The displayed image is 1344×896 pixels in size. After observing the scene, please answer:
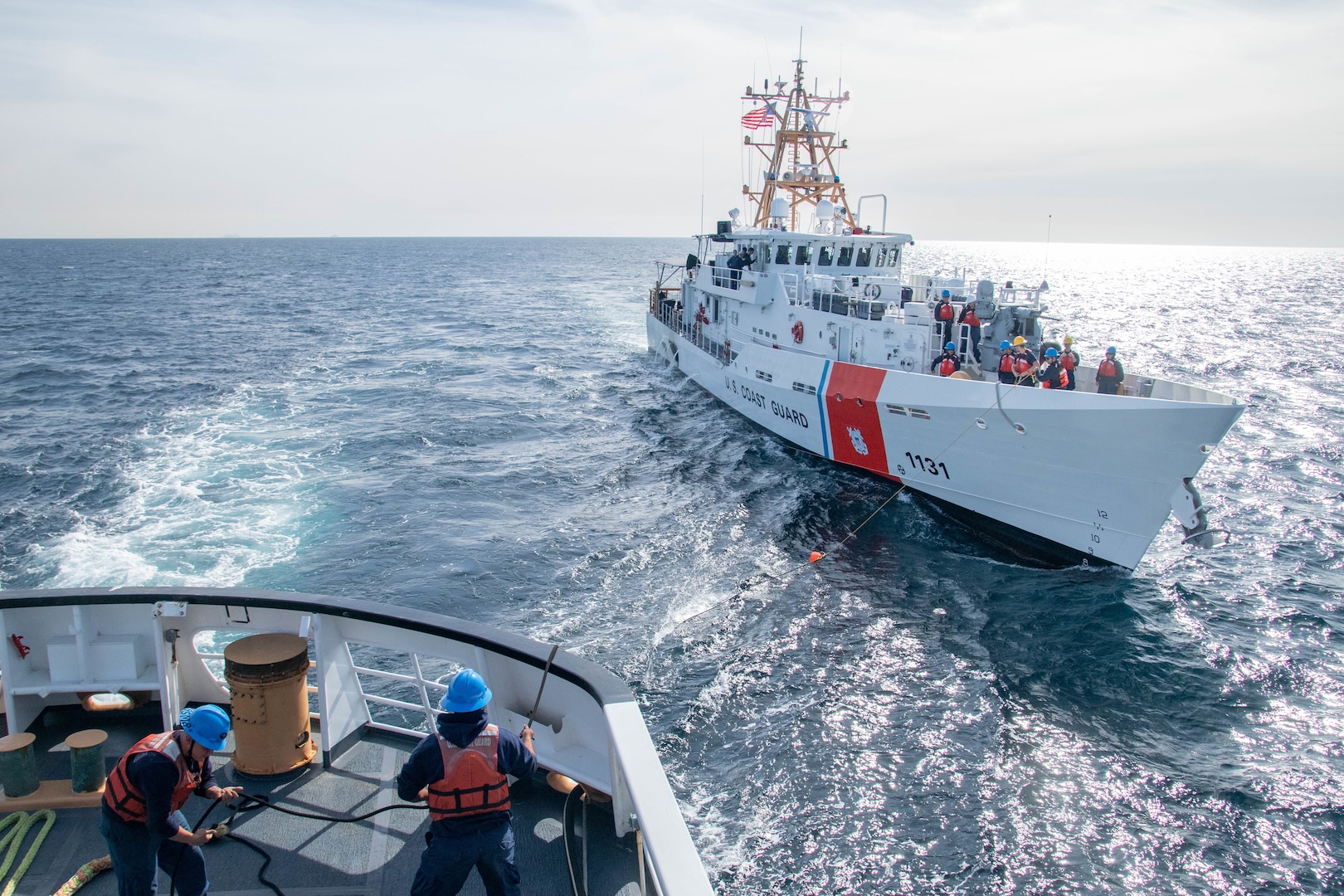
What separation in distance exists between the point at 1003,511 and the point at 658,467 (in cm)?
722

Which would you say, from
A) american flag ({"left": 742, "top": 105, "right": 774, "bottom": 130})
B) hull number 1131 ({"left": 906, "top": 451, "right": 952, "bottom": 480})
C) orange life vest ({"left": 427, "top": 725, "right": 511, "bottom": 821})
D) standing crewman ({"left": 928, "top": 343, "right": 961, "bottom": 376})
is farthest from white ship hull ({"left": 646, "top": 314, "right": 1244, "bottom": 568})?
orange life vest ({"left": 427, "top": 725, "right": 511, "bottom": 821})

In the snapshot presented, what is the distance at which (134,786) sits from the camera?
3.34 metres

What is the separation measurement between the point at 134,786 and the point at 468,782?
144 cm

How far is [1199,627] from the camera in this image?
36.3 ft

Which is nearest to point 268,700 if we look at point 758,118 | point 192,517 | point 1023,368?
point 192,517

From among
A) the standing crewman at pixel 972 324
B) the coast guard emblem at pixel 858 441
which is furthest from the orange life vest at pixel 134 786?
the standing crewman at pixel 972 324

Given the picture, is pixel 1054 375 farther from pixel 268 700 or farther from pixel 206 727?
pixel 206 727

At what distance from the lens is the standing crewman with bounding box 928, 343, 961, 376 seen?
48.2 feet

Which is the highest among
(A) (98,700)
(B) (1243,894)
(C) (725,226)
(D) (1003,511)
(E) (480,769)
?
(C) (725,226)

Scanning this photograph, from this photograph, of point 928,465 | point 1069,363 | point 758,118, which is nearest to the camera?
point 1069,363

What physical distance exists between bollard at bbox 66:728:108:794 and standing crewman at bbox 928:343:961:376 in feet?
44.2

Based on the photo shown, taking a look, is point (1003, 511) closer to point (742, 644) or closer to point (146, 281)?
point (742, 644)

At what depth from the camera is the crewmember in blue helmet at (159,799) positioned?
10.9ft

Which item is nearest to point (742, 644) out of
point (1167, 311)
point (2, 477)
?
point (2, 477)
